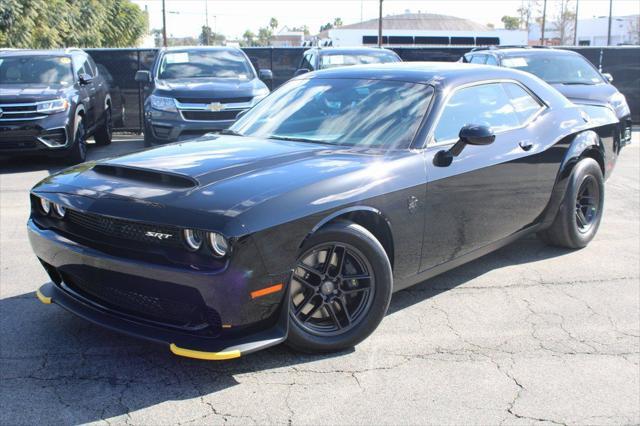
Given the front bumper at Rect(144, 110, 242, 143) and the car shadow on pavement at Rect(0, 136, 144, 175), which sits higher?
the front bumper at Rect(144, 110, 242, 143)

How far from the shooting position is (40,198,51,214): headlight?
400cm

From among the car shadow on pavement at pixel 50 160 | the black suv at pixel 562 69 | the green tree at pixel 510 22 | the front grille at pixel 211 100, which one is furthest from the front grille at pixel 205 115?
the green tree at pixel 510 22

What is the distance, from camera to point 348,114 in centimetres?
470

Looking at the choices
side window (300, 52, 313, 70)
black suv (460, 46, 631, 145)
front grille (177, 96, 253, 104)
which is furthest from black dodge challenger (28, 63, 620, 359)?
side window (300, 52, 313, 70)

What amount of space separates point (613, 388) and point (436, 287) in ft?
5.42

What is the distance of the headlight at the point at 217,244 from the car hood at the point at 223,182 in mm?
62

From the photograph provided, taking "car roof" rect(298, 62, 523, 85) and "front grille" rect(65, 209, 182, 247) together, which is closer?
"front grille" rect(65, 209, 182, 247)

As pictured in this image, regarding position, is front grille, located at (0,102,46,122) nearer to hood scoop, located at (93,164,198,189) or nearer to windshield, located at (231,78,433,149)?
windshield, located at (231,78,433,149)

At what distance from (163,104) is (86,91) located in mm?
1935

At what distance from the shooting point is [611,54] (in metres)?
16.3

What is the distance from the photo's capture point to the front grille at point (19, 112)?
32.1 ft

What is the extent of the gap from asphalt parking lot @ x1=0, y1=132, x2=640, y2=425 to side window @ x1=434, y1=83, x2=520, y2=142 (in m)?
1.15

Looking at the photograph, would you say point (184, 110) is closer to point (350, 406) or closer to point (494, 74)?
point (494, 74)

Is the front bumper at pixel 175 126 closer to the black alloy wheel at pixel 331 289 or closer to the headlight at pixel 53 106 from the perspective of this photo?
the headlight at pixel 53 106
